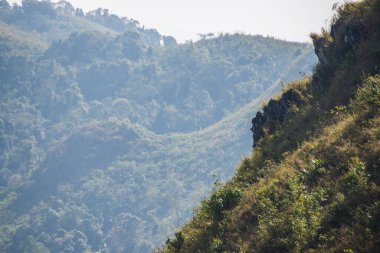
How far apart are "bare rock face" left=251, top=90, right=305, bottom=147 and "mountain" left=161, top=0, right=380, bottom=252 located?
0.07 m

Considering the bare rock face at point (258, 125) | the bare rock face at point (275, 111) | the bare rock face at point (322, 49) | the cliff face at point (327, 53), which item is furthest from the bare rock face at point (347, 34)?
the bare rock face at point (258, 125)

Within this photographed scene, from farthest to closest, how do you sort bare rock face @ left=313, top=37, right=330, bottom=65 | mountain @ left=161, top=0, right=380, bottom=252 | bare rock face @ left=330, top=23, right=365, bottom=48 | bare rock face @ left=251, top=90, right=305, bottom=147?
bare rock face @ left=313, top=37, right=330, bottom=65
bare rock face @ left=251, top=90, right=305, bottom=147
bare rock face @ left=330, top=23, right=365, bottom=48
mountain @ left=161, top=0, right=380, bottom=252

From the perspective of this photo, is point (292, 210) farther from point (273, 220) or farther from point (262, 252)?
point (262, 252)

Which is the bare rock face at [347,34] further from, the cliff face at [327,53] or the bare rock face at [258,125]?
the bare rock face at [258,125]

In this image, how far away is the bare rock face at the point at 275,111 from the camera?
21219 millimetres

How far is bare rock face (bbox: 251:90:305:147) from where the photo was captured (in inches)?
835

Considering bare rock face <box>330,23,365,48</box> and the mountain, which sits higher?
bare rock face <box>330,23,365,48</box>

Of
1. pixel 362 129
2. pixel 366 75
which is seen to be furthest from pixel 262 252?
pixel 366 75

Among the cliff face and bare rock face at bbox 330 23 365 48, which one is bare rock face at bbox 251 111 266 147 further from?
bare rock face at bbox 330 23 365 48

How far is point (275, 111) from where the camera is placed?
73.0 feet

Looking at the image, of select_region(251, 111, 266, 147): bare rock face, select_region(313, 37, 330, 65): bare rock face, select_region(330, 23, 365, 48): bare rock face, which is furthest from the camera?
select_region(251, 111, 266, 147): bare rock face

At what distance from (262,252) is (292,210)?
1.34 metres

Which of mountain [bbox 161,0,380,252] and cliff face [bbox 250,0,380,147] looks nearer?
mountain [bbox 161,0,380,252]

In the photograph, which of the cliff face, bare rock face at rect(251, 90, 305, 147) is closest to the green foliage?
the cliff face
